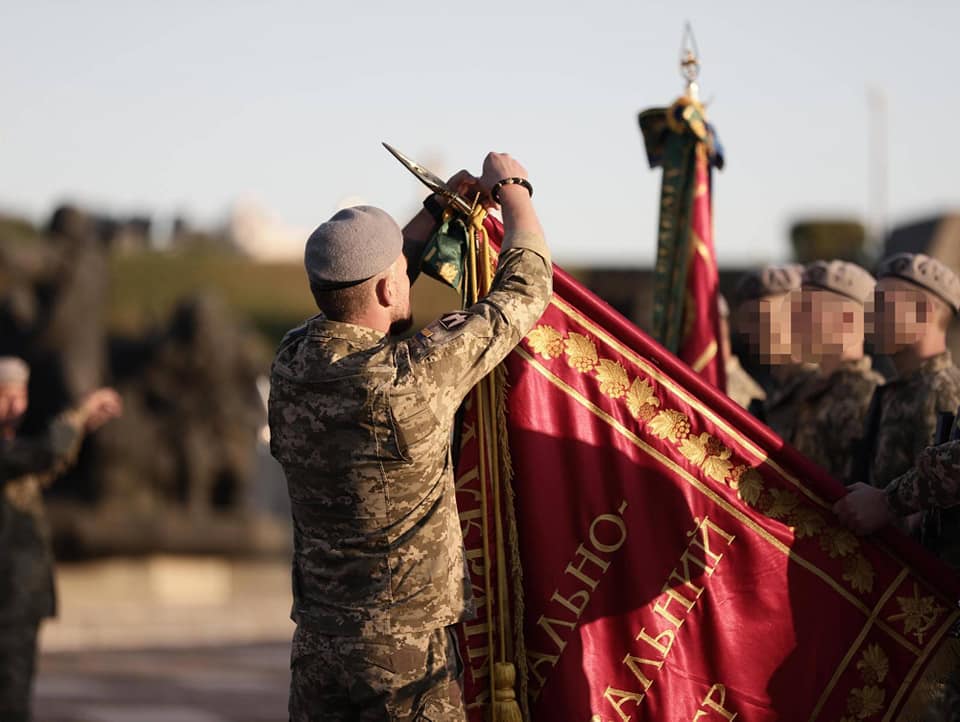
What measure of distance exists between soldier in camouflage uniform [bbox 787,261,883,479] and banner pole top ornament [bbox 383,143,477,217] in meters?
1.55

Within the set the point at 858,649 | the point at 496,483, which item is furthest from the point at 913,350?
the point at 496,483

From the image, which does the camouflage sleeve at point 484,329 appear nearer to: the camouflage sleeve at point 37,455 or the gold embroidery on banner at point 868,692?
the gold embroidery on banner at point 868,692

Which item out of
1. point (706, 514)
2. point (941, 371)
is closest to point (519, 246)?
point (706, 514)

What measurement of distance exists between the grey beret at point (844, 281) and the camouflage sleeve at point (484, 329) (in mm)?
1590

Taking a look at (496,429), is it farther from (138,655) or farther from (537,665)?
(138,655)

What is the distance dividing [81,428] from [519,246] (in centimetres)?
402

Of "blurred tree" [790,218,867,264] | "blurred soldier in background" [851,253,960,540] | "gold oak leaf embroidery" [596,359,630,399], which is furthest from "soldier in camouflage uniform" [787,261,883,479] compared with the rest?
"blurred tree" [790,218,867,264]

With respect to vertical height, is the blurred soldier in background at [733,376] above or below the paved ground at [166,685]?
above

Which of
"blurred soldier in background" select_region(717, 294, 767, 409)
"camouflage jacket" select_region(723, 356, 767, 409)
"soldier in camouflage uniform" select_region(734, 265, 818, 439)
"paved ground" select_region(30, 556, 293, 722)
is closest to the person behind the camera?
"soldier in camouflage uniform" select_region(734, 265, 818, 439)

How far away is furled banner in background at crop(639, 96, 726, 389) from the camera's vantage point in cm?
563

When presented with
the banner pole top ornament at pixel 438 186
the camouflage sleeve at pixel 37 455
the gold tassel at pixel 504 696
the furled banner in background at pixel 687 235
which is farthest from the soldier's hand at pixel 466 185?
the camouflage sleeve at pixel 37 455

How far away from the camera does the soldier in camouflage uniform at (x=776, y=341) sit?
5094mm

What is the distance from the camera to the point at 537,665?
12.6 feet

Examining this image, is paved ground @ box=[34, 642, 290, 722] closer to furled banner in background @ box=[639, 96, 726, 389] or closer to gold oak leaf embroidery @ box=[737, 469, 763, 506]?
furled banner in background @ box=[639, 96, 726, 389]
